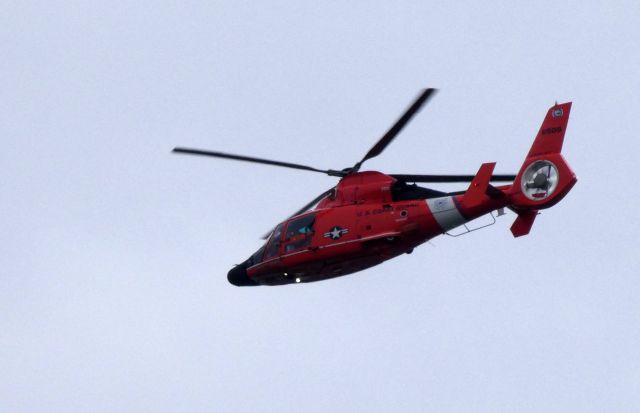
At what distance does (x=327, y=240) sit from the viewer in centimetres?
3697

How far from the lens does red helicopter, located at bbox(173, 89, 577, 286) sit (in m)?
34.2

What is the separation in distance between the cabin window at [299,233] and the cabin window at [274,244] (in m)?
0.52

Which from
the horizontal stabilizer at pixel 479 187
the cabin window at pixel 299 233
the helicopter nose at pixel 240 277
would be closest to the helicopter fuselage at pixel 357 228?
the cabin window at pixel 299 233

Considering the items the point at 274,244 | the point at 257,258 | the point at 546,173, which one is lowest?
the point at 546,173

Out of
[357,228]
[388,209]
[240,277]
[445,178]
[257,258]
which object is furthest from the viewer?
[240,277]

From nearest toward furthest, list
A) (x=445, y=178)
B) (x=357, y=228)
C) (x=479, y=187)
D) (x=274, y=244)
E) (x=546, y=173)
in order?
1. (x=546, y=173)
2. (x=479, y=187)
3. (x=357, y=228)
4. (x=445, y=178)
5. (x=274, y=244)

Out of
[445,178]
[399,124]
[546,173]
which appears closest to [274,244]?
[445,178]

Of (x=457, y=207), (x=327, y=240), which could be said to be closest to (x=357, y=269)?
(x=327, y=240)

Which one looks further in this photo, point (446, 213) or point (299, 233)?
point (299, 233)

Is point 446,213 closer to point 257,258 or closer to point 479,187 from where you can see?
point 479,187

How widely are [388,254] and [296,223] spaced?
140 inches

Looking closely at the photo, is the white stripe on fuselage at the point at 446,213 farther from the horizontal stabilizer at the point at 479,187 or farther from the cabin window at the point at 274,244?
the cabin window at the point at 274,244

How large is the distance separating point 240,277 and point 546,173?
12271 millimetres

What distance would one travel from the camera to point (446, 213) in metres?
35.1
